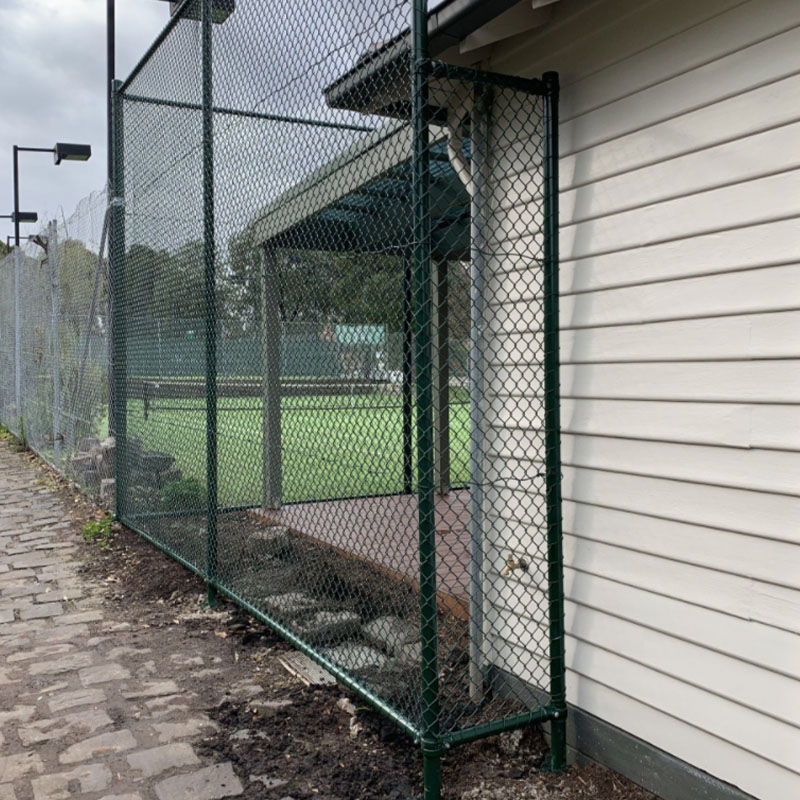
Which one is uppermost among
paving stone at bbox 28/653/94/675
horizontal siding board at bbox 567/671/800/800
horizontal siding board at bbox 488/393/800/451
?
horizontal siding board at bbox 488/393/800/451

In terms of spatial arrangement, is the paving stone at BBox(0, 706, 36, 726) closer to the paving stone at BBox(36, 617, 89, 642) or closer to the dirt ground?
the dirt ground

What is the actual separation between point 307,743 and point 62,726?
3.27 ft

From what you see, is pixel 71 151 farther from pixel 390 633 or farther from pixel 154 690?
pixel 390 633

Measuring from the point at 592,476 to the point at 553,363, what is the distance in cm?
42

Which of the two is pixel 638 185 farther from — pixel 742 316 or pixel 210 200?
pixel 210 200

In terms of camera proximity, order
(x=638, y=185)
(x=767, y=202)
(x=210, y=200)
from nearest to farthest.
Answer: (x=767, y=202) < (x=638, y=185) < (x=210, y=200)

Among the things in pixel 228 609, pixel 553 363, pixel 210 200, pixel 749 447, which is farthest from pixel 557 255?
pixel 228 609

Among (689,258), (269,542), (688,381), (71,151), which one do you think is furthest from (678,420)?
(71,151)

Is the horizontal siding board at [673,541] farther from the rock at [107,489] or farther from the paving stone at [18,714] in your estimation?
the rock at [107,489]

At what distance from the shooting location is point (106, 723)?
Result: 312 centimetres

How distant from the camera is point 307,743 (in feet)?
9.68

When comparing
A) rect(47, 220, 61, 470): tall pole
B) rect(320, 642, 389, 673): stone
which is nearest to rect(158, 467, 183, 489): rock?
rect(320, 642, 389, 673): stone

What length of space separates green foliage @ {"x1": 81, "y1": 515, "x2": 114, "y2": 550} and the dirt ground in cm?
174

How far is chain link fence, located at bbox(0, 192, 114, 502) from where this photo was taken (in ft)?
22.3
